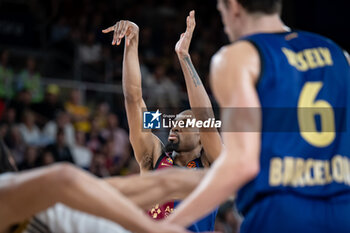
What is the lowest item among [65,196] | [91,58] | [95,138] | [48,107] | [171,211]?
[95,138]

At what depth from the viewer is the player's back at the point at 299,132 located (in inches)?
99.3

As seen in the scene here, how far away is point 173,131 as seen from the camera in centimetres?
517

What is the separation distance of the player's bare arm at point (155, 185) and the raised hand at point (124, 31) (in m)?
1.68

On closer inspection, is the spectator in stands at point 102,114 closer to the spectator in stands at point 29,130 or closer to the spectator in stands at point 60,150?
the spectator in stands at point 60,150

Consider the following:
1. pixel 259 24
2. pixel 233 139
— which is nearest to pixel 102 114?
pixel 259 24

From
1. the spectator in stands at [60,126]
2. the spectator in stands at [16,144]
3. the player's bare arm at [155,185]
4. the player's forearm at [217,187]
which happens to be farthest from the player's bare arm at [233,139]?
the spectator in stands at [60,126]

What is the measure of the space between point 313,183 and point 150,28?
12.5m

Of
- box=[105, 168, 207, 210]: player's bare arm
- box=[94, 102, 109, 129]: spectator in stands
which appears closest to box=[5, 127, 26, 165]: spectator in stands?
box=[94, 102, 109, 129]: spectator in stands

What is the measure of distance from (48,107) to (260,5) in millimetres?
8165

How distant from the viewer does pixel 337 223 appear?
8.21 ft

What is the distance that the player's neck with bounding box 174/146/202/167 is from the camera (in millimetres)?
5133

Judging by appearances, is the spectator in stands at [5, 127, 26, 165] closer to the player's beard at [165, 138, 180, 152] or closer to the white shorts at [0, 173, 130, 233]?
the player's beard at [165, 138, 180, 152]

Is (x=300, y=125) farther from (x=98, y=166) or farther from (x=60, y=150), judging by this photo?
(x=98, y=166)

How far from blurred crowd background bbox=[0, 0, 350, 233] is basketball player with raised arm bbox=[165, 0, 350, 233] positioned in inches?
272
